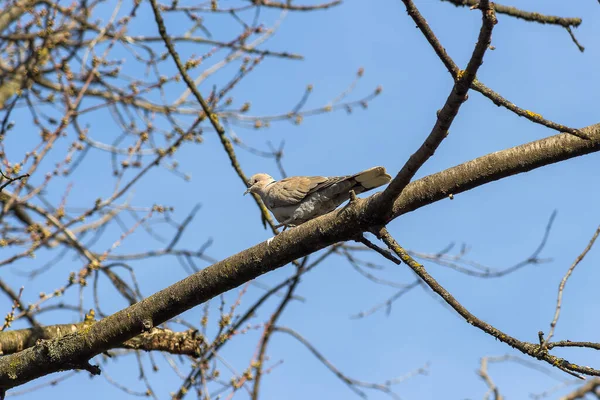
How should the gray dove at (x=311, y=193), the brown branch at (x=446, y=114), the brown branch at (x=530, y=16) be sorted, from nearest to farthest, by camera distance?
the brown branch at (x=446, y=114) < the gray dove at (x=311, y=193) < the brown branch at (x=530, y=16)

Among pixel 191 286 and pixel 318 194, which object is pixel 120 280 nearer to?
pixel 318 194

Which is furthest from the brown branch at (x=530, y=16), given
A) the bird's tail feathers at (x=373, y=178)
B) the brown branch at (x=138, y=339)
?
the brown branch at (x=138, y=339)

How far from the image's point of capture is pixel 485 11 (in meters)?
2.39

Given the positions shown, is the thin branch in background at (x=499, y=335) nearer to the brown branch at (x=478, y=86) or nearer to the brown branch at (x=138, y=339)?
the brown branch at (x=478, y=86)

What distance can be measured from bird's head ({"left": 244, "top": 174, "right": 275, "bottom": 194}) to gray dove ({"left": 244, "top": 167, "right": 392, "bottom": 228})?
0.86 feet

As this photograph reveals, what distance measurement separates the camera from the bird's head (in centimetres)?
590

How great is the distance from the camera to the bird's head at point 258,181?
5.90 metres

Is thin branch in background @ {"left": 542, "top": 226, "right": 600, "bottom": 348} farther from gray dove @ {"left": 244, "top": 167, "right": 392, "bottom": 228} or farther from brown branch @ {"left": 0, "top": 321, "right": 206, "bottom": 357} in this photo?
brown branch @ {"left": 0, "top": 321, "right": 206, "bottom": 357}

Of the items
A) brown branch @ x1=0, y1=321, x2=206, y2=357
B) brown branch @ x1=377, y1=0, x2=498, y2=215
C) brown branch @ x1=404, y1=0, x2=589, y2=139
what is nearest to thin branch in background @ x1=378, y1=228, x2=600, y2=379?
brown branch @ x1=377, y1=0, x2=498, y2=215

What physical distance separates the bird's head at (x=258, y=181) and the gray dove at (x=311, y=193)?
0.26 m

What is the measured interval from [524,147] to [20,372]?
2.78m

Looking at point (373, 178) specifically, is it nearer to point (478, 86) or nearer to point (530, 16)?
point (478, 86)

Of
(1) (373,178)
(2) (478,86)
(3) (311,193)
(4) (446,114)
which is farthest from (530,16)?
(4) (446,114)

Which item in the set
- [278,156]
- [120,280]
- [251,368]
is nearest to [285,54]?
[278,156]
